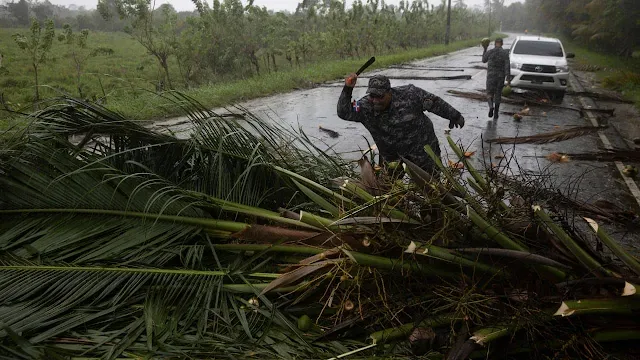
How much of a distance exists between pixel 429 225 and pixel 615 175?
5.43 meters

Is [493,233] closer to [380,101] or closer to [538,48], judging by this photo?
[380,101]

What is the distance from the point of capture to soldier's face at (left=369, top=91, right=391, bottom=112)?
4.16 metres

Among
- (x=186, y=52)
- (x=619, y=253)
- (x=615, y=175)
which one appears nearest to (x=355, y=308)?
(x=619, y=253)

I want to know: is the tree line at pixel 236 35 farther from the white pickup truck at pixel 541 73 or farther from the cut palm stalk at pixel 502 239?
the cut palm stalk at pixel 502 239

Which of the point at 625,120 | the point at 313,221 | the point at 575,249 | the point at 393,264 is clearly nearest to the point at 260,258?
the point at 313,221

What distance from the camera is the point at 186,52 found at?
15250 millimetres

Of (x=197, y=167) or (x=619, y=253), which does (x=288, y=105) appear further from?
(x=619, y=253)

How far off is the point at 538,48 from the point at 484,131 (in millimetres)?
6560

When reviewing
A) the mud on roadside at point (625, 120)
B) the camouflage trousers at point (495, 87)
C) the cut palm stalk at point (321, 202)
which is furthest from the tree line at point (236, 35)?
the cut palm stalk at point (321, 202)

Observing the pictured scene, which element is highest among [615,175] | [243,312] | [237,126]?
[237,126]

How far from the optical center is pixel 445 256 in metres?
2.06

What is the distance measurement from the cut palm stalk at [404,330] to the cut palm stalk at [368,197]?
480 mm

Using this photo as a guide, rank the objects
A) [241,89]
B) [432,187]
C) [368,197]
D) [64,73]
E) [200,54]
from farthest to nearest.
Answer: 1. [64,73]
2. [200,54]
3. [241,89]
4. [368,197]
5. [432,187]

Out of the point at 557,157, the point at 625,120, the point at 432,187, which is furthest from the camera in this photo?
Result: the point at 625,120
